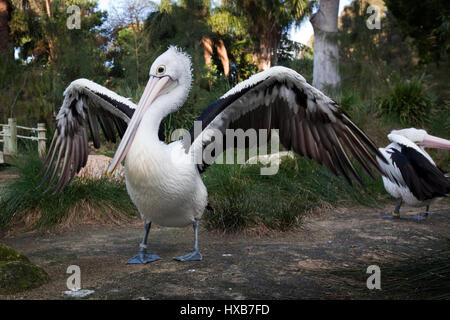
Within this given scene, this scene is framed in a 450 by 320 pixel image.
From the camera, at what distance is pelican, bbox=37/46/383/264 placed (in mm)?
3773

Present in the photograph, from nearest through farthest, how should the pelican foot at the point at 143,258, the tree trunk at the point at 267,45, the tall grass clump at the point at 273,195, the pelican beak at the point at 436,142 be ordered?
the pelican foot at the point at 143,258
the tall grass clump at the point at 273,195
the pelican beak at the point at 436,142
the tree trunk at the point at 267,45

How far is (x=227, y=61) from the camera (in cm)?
2567

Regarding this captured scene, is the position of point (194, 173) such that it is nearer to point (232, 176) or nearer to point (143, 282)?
point (143, 282)

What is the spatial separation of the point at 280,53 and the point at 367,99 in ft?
57.1

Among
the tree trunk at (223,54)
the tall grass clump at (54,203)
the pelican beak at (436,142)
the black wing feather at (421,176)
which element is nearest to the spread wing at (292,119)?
the black wing feather at (421,176)

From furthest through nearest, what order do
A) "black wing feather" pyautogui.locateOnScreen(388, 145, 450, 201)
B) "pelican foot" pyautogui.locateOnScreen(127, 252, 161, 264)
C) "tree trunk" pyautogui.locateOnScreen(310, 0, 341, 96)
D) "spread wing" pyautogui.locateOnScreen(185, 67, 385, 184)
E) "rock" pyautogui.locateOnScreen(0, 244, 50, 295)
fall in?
"tree trunk" pyautogui.locateOnScreen(310, 0, 341, 96), "black wing feather" pyautogui.locateOnScreen(388, 145, 450, 201), "pelican foot" pyautogui.locateOnScreen(127, 252, 161, 264), "spread wing" pyautogui.locateOnScreen(185, 67, 385, 184), "rock" pyautogui.locateOnScreen(0, 244, 50, 295)

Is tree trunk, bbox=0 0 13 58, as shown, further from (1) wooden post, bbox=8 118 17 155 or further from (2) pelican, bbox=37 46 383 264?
(2) pelican, bbox=37 46 383 264

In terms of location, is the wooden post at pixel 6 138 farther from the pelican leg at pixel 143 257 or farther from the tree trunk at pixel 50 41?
the pelican leg at pixel 143 257

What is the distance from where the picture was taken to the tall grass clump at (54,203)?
5.88 m

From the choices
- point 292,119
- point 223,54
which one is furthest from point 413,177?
point 223,54

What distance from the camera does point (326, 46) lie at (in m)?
12.1

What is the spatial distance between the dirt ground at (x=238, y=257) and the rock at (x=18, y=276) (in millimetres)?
64

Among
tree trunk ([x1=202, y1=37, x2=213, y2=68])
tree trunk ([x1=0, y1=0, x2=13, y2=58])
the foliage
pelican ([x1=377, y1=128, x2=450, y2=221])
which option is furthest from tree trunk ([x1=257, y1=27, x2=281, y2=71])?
pelican ([x1=377, y1=128, x2=450, y2=221])

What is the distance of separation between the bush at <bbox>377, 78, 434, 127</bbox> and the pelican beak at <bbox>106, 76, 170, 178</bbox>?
331 inches
